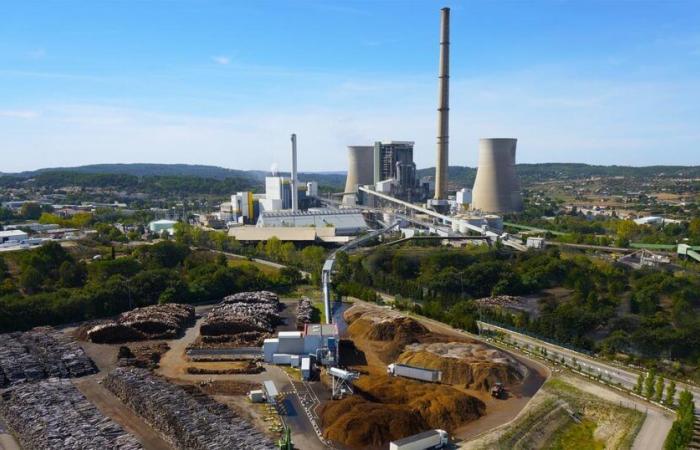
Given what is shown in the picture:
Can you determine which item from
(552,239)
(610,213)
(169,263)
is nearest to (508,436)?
(169,263)

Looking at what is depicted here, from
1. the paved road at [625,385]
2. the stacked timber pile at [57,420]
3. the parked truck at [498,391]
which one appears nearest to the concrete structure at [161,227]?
the stacked timber pile at [57,420]

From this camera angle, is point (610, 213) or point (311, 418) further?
point (610, 213)

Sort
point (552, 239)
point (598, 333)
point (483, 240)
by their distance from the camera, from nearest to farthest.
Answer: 1. point (598, 333)
2. point (483, 240)
3. point (552, 239)

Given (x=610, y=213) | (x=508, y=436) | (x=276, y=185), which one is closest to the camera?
(x=508, y=436)

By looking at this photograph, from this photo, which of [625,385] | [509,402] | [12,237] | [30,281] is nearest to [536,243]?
[625,385]

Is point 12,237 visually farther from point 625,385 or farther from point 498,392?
point 625,385

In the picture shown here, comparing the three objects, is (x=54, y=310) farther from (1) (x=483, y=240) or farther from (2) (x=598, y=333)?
(1) (x=483, y=240)

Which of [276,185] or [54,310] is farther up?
[276,185]
